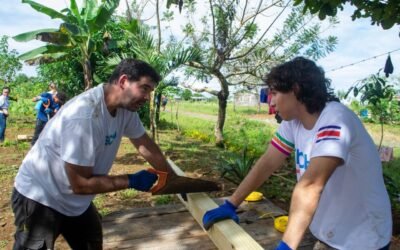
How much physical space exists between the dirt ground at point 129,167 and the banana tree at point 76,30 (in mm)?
2157

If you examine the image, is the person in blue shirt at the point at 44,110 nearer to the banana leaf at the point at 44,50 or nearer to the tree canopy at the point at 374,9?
the banana leaf at the point at 44,50

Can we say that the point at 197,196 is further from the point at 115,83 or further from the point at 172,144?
the point at 172,144

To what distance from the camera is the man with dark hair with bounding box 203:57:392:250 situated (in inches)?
54.2

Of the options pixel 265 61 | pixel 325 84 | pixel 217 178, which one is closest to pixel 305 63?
pixel 325 84

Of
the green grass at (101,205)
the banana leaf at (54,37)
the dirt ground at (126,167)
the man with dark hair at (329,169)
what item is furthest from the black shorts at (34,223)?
the banana leaf at (54,37)

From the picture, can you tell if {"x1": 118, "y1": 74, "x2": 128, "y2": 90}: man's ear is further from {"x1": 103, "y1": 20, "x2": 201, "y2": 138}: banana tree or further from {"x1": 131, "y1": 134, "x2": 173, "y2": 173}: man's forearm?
{"x1": 103, "y1": 20, "x2": 201, "y2": 138}: banana tree

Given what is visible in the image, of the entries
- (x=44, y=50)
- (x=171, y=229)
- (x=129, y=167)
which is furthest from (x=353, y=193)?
(x=44, y=50)

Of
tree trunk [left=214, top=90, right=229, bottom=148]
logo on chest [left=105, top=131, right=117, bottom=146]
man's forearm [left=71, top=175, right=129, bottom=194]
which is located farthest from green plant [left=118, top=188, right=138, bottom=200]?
tree trunk [left=214, top=90, right=229, bottom=148]

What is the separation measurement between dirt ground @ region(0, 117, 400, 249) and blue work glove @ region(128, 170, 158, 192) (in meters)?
1.76

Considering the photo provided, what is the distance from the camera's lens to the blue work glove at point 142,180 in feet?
6.49

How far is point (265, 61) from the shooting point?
356 inches

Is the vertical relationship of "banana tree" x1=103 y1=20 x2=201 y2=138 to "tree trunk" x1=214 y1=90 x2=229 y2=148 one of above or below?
above

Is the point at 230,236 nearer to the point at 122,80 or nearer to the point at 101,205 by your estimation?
the point at 122,80

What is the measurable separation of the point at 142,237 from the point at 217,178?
3141mm
